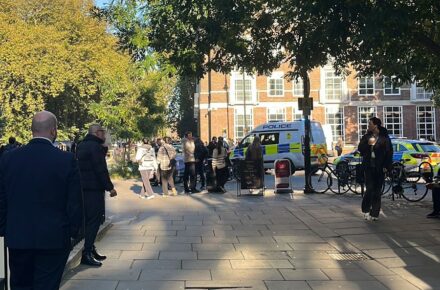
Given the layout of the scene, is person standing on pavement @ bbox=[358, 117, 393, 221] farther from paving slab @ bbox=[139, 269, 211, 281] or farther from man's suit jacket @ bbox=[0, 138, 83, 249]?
man's suit jacket @ bbox=[0, 138, 83, 249]

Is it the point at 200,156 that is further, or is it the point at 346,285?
the point at 200,156

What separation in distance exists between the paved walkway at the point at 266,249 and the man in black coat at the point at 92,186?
0.31m

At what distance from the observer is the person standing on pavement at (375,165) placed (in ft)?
32.8

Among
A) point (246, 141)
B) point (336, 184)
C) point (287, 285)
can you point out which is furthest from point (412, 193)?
point (246, 141)

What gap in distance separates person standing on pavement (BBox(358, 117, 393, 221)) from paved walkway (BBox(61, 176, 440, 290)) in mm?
332

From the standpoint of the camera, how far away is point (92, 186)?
674 cm

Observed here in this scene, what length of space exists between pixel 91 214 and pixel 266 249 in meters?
2.65

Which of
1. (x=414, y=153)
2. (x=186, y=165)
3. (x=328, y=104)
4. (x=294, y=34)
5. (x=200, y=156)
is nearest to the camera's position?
(x=294, y=34)

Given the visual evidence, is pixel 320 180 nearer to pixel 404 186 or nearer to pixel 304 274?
pixel 404 186

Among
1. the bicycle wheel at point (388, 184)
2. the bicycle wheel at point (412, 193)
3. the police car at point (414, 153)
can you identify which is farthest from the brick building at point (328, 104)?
the bicycle wheel at point (412, 193)

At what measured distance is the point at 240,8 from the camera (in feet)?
32.0

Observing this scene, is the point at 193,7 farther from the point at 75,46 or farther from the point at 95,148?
the point at 75,46

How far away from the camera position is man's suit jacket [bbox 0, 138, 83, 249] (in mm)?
3932

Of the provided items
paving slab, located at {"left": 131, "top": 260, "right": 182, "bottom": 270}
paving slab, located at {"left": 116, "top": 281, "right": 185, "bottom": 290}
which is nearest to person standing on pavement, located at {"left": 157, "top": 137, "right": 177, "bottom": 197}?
paving slab, located at {"left": 131, "top": 260, "right": 182, "bottom": 270}
